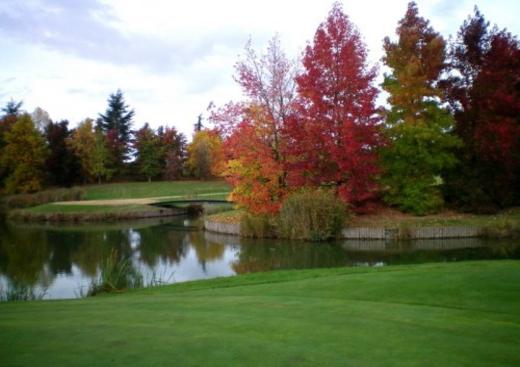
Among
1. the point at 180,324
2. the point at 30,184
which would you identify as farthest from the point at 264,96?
the point at 30,184

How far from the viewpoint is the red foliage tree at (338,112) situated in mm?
21859

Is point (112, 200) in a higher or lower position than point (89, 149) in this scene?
lower

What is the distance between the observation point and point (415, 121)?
23.5 metres

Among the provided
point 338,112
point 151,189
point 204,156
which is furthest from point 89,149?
point 338,112

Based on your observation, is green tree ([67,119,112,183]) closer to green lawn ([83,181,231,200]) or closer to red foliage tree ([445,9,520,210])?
green lawn ([83,181,231,200])

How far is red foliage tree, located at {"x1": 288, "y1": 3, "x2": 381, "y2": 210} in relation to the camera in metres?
21.9

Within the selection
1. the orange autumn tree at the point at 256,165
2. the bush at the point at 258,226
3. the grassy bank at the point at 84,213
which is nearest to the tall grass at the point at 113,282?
the bush at the point at 258,226

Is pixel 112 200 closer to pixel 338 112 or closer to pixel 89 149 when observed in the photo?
pixel 89 149

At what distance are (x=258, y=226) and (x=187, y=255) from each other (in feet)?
15.8

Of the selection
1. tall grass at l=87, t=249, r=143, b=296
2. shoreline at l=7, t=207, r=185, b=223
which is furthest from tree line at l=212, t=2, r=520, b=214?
shoreline at l=7, t=207, r=185, b=223

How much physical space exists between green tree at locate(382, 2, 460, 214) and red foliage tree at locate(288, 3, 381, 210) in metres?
1.74

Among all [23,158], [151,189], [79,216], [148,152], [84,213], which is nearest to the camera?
[79,216]

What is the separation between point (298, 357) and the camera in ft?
12.7

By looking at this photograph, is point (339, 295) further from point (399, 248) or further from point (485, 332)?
point (399, 248)
